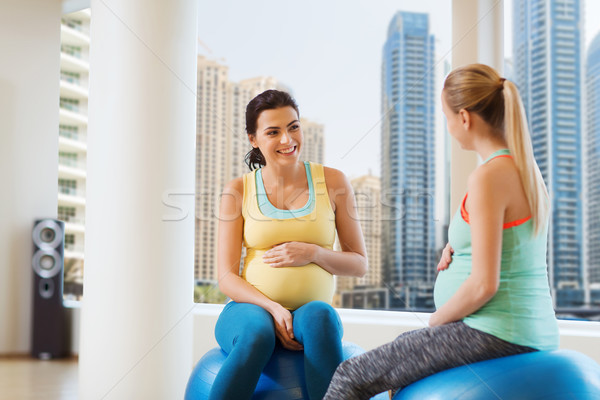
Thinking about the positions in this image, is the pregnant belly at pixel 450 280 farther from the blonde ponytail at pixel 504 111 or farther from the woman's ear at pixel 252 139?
the woman's ear at pixel 252 139

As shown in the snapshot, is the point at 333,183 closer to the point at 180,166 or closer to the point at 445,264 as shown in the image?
the point at 445,264

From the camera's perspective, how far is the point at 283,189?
1982mm

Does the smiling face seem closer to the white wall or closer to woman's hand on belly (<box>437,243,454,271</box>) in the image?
woman's hand on belly (<box>437,243,454,271</box>)

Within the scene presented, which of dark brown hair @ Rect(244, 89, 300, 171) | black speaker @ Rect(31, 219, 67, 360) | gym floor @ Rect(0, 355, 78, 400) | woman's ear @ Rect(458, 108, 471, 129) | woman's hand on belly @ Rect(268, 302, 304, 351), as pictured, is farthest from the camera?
black speaker @ Rect(31, 219, 67, 360)

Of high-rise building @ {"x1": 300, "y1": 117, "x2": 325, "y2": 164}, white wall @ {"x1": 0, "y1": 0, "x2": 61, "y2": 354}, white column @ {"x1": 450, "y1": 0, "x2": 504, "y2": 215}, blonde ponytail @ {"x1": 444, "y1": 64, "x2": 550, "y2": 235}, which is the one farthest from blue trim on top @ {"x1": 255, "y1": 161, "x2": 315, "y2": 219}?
white wall @ {"x1": 0, "y1": 0, "x2": 61, "y2": 354}

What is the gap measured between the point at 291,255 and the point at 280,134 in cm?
41

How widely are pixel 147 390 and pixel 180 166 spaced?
970mm

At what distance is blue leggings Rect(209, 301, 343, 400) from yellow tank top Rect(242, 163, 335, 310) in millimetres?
163

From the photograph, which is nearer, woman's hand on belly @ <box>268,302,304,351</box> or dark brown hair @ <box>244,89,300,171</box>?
woman's hand on belly @ <box>268,302,304,351</box>

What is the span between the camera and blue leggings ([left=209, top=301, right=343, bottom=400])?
1556mm

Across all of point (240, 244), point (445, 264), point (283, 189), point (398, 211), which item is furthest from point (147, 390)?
point (398, 211)

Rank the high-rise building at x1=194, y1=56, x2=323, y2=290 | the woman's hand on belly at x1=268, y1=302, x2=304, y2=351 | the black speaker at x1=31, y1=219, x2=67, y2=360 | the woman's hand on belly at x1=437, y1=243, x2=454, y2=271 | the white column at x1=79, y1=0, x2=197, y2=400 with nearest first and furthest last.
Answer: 1. the woman's hand on belly at x1=437, y1=243, x2=454, y2=271
2. the woman's hand on belly at x1=268, y1=302, x2=304, y2=351
3. the white column at x1=79, y1=0, x2=197, y2=400
4. the black speaker at x1=31, y1=219, x2=67, y2=360
5. the high-rise building at x1=194, y1=56, x2=323, y2=290

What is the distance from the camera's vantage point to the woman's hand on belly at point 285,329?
5.55 feet

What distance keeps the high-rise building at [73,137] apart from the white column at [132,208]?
227cm
